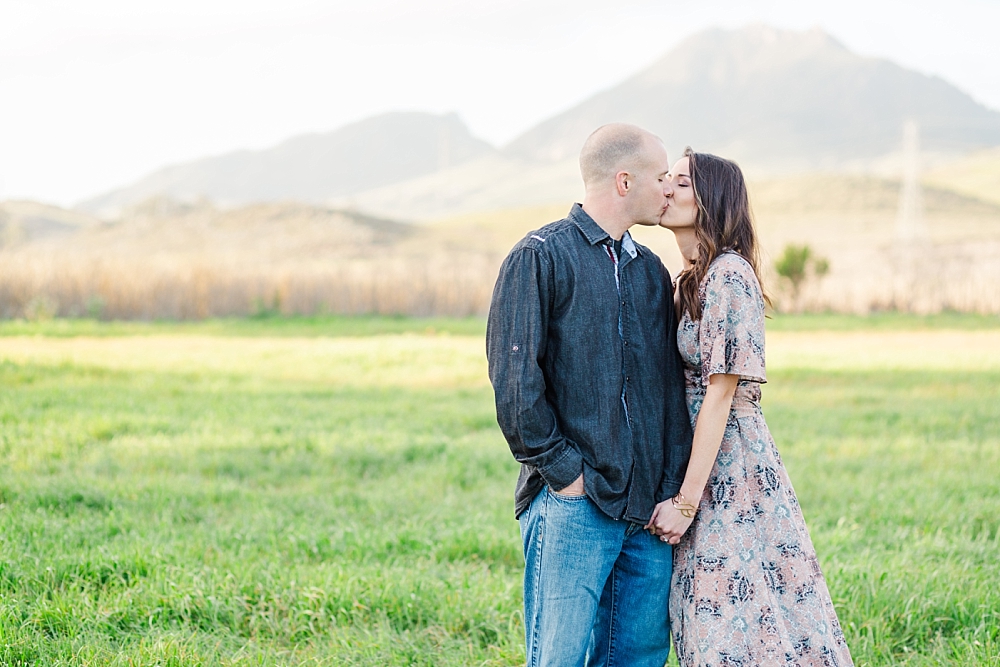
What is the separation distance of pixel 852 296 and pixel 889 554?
24.0 metres

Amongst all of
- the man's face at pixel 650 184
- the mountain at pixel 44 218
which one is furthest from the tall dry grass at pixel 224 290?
the mountain at pixel 44 218

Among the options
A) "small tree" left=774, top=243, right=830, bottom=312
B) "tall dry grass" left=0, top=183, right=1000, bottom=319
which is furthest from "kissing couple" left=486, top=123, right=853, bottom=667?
"small tree" left=774, top=243, right=830, bottom=312

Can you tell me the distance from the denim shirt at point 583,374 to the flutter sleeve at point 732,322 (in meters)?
0.16

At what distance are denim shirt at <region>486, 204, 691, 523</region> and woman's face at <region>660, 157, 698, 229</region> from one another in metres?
0.22

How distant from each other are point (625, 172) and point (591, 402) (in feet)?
2.33

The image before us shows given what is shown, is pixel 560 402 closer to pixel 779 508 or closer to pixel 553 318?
pixel 553 318

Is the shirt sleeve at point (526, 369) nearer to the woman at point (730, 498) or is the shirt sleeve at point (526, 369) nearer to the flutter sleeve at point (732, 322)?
the woman at point (730, 498)

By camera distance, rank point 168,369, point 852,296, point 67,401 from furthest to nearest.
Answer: point 852,296, point 168,369, point 67,401

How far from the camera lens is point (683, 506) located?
8.64ft

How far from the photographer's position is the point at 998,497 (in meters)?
6.04

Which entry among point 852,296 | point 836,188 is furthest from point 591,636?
point 836,188

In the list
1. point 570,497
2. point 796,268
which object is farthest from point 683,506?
point 796,268

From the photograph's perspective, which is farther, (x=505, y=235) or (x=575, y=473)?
(x=505, y=235)

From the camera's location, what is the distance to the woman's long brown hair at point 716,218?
2787mm
